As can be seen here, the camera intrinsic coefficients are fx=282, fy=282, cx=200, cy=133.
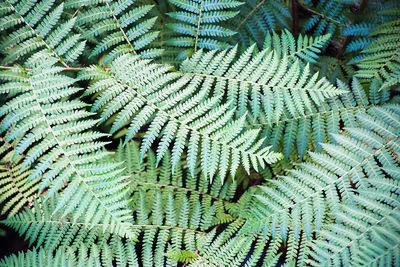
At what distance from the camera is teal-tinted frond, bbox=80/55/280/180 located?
2102 mm

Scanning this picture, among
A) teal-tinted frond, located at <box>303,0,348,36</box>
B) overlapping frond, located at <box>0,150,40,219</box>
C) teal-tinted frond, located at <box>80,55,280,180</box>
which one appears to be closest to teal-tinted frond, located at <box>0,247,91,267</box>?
overlapping frond, located at <box>0,150,40,219</box>

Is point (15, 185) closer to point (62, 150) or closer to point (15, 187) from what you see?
point (15, 187)

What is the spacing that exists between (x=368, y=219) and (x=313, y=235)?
32.0 inches

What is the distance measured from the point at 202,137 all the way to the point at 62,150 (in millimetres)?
1026

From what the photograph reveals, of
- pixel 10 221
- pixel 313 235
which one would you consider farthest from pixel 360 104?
pixel 10 221

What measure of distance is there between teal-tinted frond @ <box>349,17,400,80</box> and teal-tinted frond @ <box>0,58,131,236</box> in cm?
238

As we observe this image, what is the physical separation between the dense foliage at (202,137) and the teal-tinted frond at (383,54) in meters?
0.01

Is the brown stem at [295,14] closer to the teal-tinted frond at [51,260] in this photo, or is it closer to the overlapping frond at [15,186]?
the teal-tinted frond at [51,260]

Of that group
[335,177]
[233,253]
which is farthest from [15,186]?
[335,177]

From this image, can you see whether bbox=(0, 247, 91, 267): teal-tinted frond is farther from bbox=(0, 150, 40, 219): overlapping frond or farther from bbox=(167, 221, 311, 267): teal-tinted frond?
bbox=(167, 221, 311, 267): teal-tinted frond

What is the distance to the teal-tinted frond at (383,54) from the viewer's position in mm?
2547

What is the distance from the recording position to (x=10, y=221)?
8.73 feet

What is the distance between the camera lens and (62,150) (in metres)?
2.04

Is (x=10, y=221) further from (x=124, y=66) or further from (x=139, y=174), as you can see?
(x=124, y=66)
